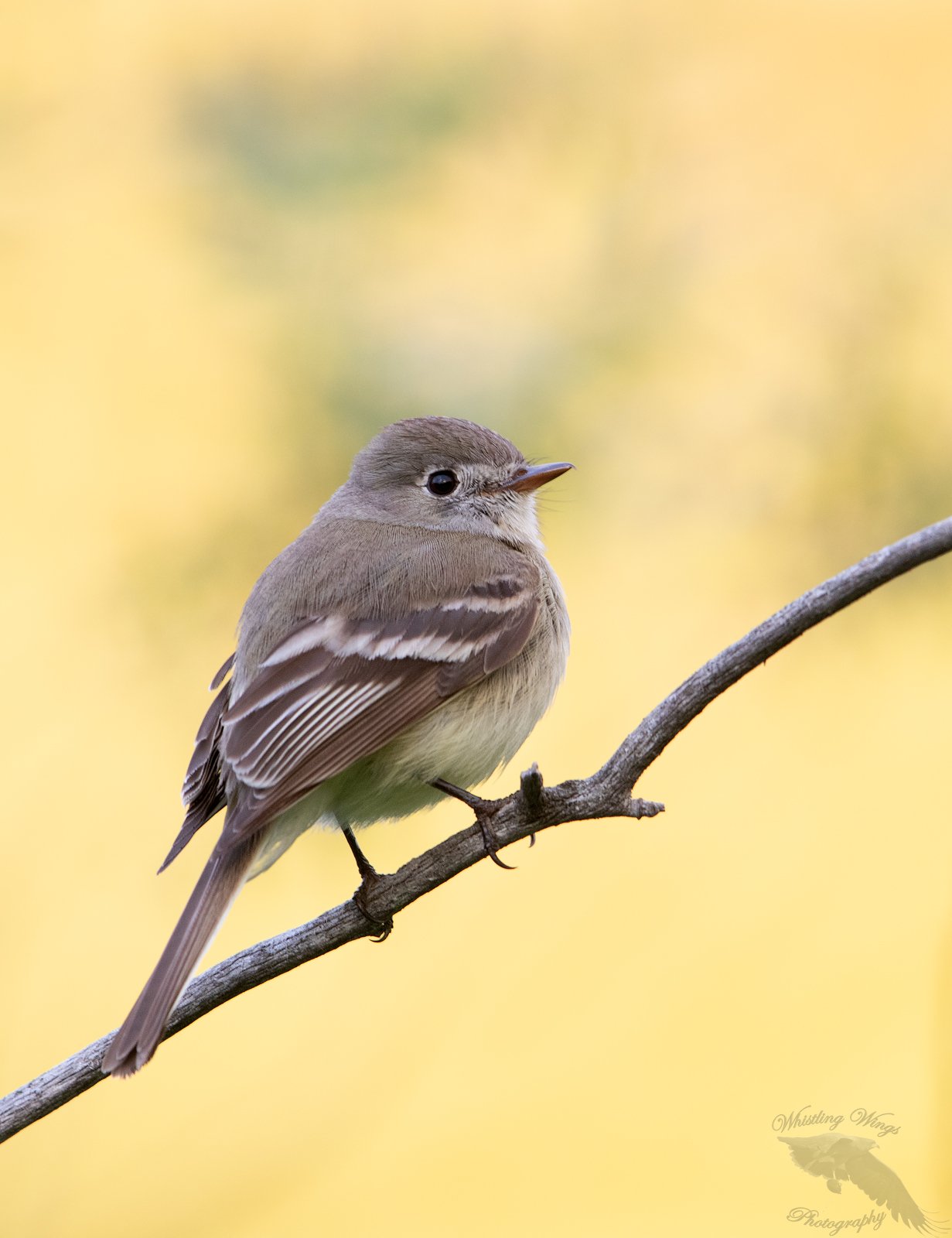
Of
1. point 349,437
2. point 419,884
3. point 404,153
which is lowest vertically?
point 419,884

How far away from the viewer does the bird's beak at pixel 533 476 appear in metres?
3.30

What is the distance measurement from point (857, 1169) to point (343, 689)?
132 cm

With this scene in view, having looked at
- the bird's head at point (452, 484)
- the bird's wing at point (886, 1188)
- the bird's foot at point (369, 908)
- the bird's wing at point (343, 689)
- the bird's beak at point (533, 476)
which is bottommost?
the bird's wing at point (886, 1188)

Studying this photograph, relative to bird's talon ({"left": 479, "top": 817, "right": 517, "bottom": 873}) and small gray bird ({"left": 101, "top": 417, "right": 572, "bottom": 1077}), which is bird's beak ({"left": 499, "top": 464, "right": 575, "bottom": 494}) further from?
bird's talon ({"left": 479, "top": 817, "right": 517, "bottom": 873})

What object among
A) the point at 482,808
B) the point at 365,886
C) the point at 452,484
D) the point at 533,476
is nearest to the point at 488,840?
the point at 482,808

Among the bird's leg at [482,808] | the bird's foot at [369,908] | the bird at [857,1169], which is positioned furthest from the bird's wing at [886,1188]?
the bird's foot at [369,908]

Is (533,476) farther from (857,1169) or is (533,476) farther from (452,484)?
(857,1169)

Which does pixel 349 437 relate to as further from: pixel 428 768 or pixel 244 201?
pixel 428 768

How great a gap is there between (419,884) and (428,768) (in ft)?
1.15

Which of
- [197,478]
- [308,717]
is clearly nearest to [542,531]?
[197,478]

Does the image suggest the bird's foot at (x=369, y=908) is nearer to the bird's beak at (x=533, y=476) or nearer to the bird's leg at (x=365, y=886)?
the bird's leg at (x=365, y=886)

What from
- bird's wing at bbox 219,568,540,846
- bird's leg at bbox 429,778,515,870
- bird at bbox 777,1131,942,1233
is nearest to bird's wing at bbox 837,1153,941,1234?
bird at bbox 777,1131,942,1233

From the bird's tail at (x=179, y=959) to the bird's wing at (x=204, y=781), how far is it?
0.29m

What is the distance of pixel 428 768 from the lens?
2.86 meters
